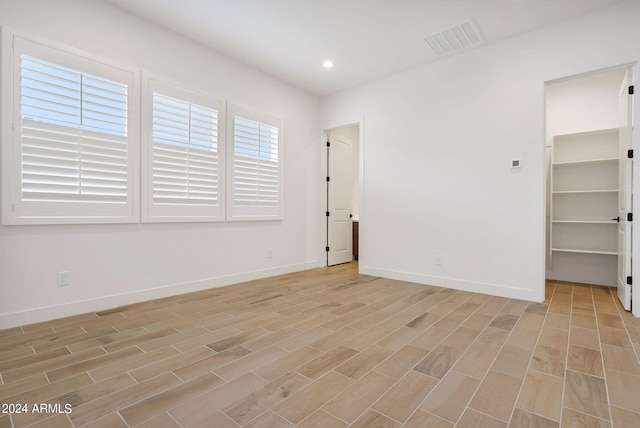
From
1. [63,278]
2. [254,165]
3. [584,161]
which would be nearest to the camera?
[63,278]

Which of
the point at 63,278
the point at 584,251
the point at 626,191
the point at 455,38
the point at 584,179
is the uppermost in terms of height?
the point at 455,38

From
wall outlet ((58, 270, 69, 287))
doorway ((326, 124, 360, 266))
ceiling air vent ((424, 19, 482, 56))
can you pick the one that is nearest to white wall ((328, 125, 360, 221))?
doorway ((326, 124, 360, 266))

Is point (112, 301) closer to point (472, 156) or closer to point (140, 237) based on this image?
point (140, 237)

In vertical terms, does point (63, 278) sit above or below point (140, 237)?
below

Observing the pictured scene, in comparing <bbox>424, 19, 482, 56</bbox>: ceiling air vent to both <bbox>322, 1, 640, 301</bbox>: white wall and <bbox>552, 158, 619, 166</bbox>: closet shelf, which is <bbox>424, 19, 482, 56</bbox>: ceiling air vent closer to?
<bbox>322, 1, 640, 301</bbox>: white wall

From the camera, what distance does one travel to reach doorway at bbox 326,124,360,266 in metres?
5.62

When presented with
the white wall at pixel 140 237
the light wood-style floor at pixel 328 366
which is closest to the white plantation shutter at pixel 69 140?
the white wall at pixel 140 237

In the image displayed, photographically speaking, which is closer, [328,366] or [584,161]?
[328,366]

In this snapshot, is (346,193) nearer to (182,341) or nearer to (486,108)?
(486,108)

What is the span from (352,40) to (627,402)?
384cm

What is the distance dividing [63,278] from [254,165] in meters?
2.50

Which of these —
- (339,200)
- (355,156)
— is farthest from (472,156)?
(355,156)

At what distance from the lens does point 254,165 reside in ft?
14.6

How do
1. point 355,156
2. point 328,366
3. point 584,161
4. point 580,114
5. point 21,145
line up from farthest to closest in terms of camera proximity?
point 355,156, point 580,114, point 584,161, point 21,145, point 328,366
